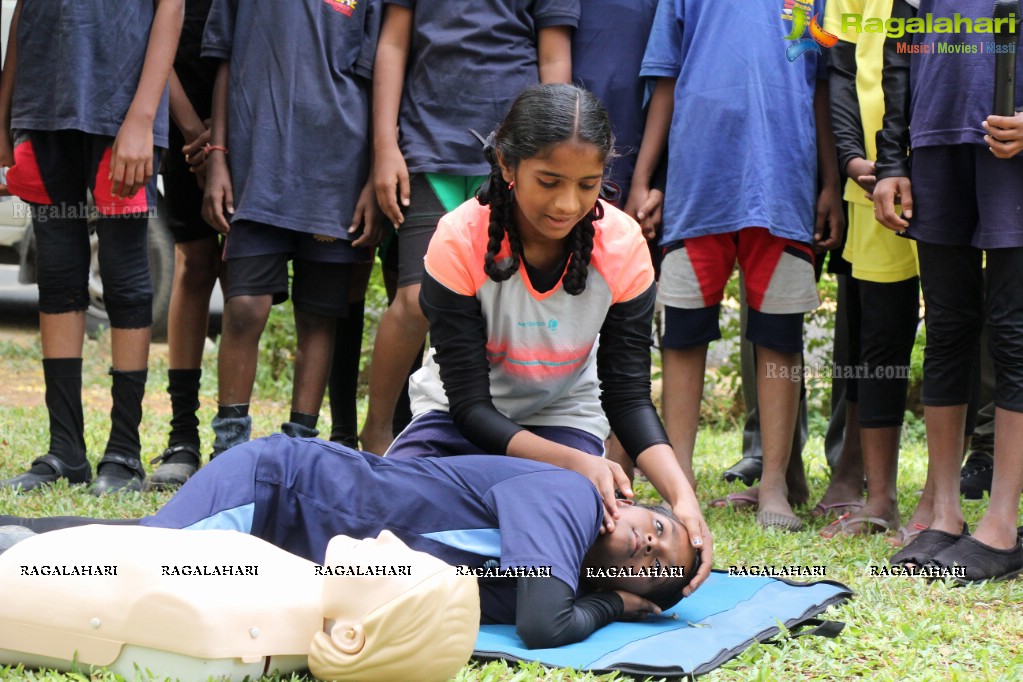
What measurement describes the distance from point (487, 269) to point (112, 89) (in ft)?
5.17

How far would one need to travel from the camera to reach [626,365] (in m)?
3.30

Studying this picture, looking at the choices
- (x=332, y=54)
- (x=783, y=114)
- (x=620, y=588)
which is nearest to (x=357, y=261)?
(x=332, y=54)

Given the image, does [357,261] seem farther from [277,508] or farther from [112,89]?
[277,508]

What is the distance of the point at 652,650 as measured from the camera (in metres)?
2.57

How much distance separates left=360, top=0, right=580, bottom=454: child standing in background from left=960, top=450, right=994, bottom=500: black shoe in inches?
84.9

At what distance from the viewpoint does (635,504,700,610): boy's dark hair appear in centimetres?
284

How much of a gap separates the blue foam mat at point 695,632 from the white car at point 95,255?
5125 millimetres

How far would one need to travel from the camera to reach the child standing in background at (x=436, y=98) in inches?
160

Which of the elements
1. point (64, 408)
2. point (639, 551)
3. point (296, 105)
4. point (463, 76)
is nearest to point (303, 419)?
point (64, 408)

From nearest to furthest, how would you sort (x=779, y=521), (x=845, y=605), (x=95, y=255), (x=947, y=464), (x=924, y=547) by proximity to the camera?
(x=845, y=605), (x=924, y=547), (x=947, y=464), (x=779, y=521), (x=95, y=255)

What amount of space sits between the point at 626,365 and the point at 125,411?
5.86 ft

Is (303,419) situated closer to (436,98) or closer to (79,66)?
(436,98)

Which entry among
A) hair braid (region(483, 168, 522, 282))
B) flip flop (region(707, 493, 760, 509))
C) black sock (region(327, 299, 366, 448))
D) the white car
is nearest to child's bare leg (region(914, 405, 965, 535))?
flip flop (region(707, 493, 760, 509))

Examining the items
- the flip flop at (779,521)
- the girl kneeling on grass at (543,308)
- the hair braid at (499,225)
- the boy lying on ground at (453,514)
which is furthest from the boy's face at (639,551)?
the flip flop at (779,521)
